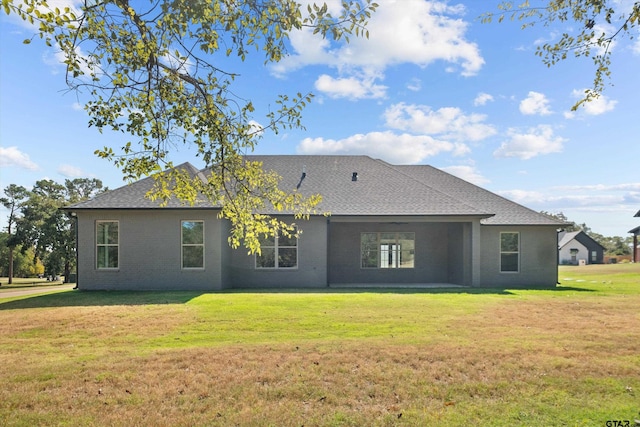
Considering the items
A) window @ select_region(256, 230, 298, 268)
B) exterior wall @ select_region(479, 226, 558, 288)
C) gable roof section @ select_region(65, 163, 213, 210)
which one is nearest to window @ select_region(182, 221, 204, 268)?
gable roof section @ select_region(65, 163, 213, 210)

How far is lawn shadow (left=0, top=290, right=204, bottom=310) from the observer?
12.8m

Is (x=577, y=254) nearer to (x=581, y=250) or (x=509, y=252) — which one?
(x=581, y=250)

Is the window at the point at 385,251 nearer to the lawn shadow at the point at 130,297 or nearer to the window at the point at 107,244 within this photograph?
the lawn shadow at the point at 130,297

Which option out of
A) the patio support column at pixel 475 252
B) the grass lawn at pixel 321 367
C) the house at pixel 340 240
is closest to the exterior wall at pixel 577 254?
the house at pixel 340 240

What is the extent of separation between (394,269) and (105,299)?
1202cm

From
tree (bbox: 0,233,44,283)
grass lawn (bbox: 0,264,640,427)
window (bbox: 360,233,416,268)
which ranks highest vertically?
window (bbox: 360,233,416,268)

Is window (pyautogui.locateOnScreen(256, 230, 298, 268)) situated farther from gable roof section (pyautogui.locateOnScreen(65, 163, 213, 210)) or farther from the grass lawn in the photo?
the grass lawn

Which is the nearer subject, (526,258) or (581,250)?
(526,258)

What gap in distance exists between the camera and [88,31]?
5.53m

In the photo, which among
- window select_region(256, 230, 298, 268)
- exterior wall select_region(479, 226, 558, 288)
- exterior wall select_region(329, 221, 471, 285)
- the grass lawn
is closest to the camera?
the grass lawn

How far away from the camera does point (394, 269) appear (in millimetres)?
19734

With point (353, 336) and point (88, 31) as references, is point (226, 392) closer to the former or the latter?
point (353, 336)

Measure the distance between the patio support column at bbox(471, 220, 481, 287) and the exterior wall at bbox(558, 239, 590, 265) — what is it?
5298cm

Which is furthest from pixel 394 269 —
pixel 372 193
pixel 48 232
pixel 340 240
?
pixel 48 232
